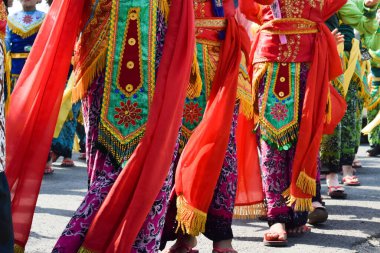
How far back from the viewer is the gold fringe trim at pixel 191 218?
3.83m

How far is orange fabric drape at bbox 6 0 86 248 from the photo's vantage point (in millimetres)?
3039

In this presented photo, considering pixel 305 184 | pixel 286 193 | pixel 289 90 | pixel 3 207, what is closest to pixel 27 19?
pixel 289 90

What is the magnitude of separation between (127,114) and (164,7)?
486mm

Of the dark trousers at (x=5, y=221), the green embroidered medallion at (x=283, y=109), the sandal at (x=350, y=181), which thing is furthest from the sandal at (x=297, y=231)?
the dark trousers at (x=5, y=221)

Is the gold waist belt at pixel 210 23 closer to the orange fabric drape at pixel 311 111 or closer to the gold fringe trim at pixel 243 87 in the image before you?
the gold fringe trim at pixel 243 87

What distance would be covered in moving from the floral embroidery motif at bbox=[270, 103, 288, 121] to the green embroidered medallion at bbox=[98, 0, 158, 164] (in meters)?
1.95

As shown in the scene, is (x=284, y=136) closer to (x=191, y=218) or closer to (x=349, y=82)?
(x=191, y=218)

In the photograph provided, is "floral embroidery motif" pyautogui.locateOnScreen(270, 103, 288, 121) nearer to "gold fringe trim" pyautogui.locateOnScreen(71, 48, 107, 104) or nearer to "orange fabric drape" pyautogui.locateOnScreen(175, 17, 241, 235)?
"orange fabric drape" pyautogui.locateOnScreen(175, 17, 241, 235)

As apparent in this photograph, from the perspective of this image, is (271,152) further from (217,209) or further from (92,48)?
(92,48)

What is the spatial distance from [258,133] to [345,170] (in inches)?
118

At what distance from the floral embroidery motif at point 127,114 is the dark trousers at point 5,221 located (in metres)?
0.60

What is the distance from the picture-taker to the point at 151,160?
9.64 ft

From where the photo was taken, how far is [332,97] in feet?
17.5

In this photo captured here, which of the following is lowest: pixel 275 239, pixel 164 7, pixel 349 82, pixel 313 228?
pixel 313 228
